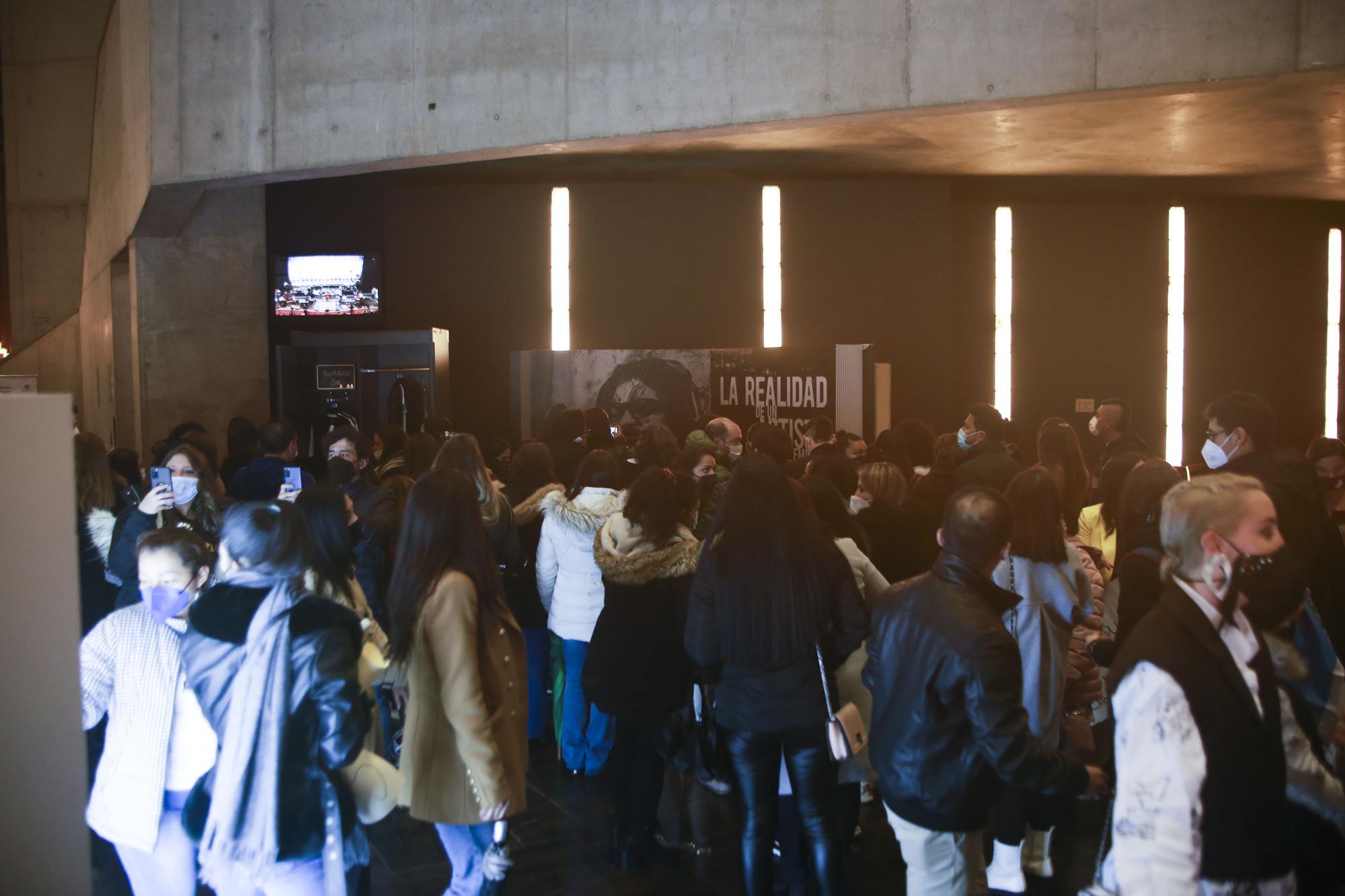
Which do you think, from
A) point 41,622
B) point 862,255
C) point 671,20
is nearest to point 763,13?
point 671,20

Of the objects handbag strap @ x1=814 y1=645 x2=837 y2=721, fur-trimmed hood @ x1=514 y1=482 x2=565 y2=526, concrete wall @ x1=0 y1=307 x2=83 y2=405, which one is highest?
concrete wall @ x1=0 y1=307 x2=83 y2=405

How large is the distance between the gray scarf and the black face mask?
216 centimetres

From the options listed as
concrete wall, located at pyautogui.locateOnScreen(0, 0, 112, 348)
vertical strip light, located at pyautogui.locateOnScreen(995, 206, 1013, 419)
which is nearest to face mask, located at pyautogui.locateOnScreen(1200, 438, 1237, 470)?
vertical strip light, located at pyautogui.locateOnScreen(995, 206, 1013, 419)

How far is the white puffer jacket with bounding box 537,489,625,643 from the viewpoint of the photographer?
4.88m

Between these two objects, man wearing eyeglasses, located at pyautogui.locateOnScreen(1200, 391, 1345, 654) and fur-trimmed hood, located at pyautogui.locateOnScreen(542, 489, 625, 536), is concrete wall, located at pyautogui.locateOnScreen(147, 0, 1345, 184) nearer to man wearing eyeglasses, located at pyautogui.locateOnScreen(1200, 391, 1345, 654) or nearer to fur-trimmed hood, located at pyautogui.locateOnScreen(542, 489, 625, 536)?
man wearing eyeglasses, located at pyautogui.locateOnScreen(1200, 391, 1345, 654)

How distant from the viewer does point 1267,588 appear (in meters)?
2.34

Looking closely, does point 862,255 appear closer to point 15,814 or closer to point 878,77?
point 878,77

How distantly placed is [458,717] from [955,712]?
1.44 m

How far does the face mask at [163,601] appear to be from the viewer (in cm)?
296

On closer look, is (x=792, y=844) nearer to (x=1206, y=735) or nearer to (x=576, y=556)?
(x=576, y=556)

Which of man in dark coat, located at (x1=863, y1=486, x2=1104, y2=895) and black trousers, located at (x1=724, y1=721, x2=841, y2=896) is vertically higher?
man in dark coat, located at (x1=863, y1=486, x2=1104, y2=895)

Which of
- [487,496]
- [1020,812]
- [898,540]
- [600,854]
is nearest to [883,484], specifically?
[898,540]

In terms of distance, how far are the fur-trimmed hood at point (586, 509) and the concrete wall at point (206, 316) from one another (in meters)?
7.01

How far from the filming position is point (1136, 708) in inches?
83.2
